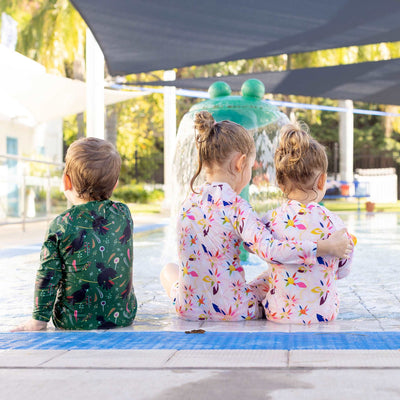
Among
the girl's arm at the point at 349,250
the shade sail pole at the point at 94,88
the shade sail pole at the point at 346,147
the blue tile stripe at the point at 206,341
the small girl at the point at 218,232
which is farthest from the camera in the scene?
the shade sail pole at the point at 346,147

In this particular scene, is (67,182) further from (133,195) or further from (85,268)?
(133,195)

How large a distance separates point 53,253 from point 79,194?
0.30 meters

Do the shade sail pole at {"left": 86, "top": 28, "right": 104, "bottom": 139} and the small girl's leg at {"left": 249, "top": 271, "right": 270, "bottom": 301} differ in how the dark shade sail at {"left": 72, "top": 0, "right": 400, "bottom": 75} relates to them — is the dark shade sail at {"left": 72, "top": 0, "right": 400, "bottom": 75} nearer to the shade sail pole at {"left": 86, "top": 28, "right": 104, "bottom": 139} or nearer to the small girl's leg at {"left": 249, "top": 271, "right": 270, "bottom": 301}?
the shade sail pole at {"left": 86, "top": 28, "right": 104, "bottom": 139}

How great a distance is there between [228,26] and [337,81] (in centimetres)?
190

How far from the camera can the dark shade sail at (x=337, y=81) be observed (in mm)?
6883


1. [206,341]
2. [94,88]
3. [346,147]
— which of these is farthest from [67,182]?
[346,147]

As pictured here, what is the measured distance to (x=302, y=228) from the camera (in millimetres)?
2725

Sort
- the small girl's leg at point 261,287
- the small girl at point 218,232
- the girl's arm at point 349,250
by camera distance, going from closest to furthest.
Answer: the girl's arm at point 349,250 < the small girl at point 218,232 < the small girl's leg at point 261,287

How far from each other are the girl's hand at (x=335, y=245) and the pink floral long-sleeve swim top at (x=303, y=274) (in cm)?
7

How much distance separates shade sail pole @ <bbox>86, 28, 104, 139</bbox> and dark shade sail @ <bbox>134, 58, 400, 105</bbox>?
2459mm

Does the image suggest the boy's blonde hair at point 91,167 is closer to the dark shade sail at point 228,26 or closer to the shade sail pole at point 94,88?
the dark shade sail at point 228,26

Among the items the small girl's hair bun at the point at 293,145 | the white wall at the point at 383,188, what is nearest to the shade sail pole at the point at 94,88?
the small girl's hair bun at the point at 293,145

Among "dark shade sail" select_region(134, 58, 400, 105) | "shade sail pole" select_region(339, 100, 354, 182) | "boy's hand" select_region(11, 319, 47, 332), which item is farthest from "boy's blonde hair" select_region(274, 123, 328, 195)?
"shade sail pole" select_region(339, 100, 354, 182)

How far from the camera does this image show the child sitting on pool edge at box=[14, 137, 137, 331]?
277cm
